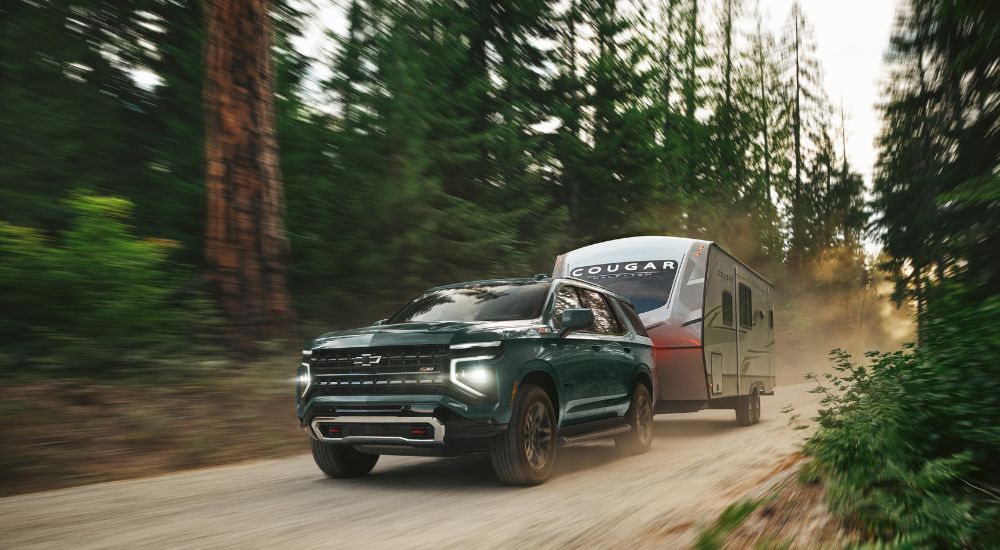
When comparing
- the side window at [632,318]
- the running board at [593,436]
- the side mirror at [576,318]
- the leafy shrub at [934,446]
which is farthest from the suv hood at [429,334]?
the side window at [632,318]

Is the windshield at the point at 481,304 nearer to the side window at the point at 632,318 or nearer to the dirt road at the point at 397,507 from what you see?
the dirt road at the point at 397,507

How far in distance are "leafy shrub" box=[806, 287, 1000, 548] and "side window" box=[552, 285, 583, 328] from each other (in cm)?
251

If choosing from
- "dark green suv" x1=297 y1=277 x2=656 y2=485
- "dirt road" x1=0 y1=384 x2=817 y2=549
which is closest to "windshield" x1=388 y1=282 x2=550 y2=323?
"dark green suv" x1=297 y1=277 x2=656 y2=485

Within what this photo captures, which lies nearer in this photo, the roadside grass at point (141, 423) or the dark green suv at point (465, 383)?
the dark green suv at point (465, 383)

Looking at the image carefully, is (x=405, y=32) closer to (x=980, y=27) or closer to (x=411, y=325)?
(x=411, y=325)

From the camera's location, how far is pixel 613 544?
4.98 metres

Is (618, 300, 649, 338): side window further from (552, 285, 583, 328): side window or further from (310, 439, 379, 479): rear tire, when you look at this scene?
(310, 439, 379, 479): rear tire

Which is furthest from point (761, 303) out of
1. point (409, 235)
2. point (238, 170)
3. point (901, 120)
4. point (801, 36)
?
point (801, 36)

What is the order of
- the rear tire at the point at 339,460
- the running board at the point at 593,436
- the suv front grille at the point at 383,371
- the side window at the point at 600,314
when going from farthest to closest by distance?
the side window at the point at 600,314
the running board at the point at 593,436
the rear tire at the point at 339,460
the suv front grille at the point at 383,371

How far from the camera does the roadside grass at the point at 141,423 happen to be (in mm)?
Answer: 7312

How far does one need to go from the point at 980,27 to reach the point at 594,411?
187 inches

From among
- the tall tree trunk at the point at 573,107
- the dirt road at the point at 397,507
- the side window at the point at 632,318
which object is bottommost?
the dirt road at the point at 397,507

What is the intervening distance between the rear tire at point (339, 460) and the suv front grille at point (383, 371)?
662mm

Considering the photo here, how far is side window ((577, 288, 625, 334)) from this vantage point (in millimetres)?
9141
